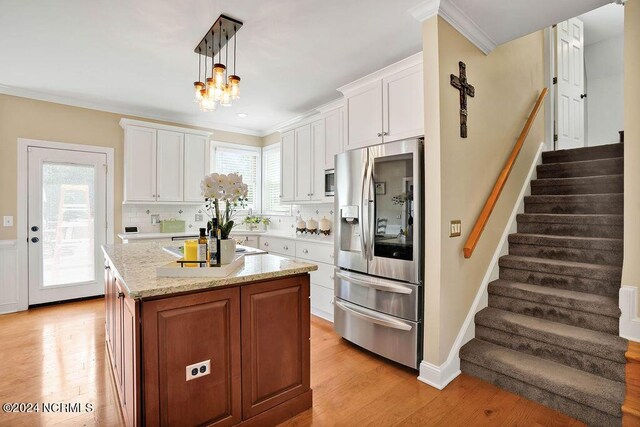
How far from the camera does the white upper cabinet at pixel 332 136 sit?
12.7 feet

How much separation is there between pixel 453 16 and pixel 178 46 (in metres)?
2.33

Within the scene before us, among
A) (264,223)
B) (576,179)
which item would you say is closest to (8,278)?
(264,223)

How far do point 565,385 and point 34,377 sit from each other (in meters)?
3.79

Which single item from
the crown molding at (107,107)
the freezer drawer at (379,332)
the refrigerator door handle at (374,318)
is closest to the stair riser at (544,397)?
the freezer drawer at (379,332)

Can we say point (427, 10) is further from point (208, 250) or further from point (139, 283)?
point (139, 283)

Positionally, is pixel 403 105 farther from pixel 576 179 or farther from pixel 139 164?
pixel 139 164

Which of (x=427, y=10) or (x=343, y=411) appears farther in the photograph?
(x=427, y=10)

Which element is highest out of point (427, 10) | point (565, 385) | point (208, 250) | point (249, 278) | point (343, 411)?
point (427, 10)

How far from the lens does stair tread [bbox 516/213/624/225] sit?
2.87 m

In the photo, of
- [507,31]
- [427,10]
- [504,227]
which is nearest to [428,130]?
[427,10]

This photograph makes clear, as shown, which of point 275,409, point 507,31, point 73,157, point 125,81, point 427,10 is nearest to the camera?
point 275,409

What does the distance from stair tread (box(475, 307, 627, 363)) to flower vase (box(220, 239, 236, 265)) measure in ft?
7.16

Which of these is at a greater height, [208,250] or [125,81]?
[125,81]

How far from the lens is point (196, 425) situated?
1.63 m
